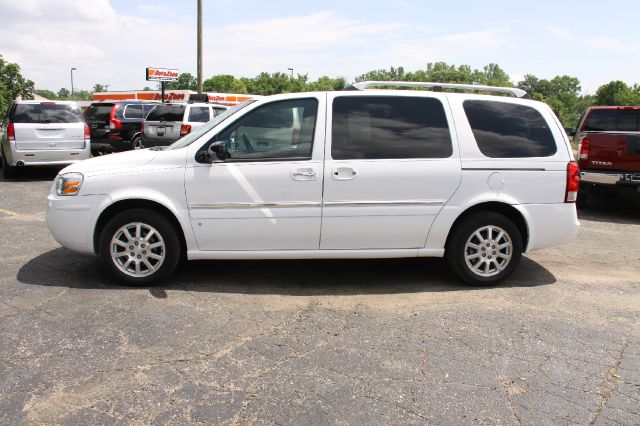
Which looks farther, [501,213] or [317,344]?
[501,213]

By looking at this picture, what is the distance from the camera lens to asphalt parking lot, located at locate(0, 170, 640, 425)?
3141 mm

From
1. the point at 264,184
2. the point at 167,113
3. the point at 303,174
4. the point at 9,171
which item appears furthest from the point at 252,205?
the point at 167,113

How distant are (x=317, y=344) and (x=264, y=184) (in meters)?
1.62

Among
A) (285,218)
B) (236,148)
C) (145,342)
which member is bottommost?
(145,342)

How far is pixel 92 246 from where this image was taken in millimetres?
5027

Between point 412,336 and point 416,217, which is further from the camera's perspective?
point 416,217

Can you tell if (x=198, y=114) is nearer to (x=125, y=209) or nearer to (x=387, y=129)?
(x=125, y=209)

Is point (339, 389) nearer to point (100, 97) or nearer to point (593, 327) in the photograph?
point (593, 327)

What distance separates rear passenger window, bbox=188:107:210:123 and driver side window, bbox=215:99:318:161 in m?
9.85

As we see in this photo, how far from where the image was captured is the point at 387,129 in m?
5.08

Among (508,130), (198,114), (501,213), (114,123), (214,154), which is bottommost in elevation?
(501,213)

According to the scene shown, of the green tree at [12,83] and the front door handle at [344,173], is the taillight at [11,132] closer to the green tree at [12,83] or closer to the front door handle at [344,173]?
the front door handle at [344,173]

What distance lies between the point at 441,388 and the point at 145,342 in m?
2.08

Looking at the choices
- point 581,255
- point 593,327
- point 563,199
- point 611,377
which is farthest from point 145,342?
point 581,255
